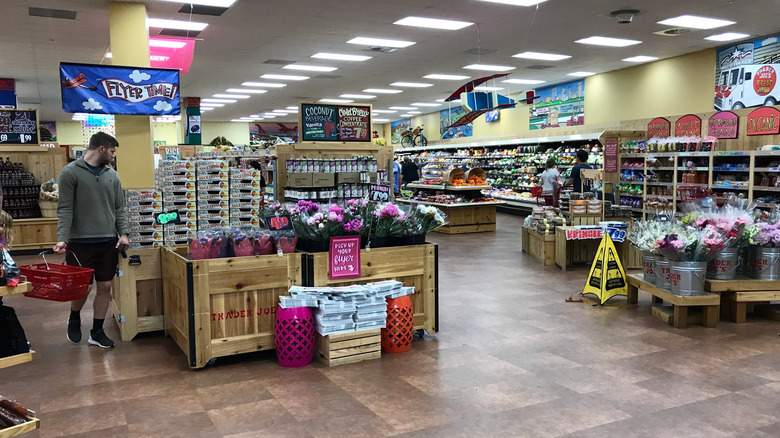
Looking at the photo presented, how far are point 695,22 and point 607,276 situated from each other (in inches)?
259

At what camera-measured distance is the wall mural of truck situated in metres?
10.9

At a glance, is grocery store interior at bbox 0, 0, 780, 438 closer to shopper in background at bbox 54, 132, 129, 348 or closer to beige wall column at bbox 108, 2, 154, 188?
beige wall column at bbox 108, 2, 154, 188

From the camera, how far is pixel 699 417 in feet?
10.8

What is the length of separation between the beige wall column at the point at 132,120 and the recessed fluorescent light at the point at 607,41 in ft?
26.0

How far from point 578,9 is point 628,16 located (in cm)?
91

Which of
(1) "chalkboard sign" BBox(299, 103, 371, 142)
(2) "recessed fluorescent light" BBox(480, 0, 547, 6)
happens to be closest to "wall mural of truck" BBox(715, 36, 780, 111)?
(2) "recessed fluorescent light" BBox(480, 0, 547, 6)

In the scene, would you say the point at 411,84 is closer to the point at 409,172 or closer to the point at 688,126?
the point at 409,172

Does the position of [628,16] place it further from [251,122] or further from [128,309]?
[251,122]

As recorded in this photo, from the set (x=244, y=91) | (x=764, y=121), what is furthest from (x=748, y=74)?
(x=244, y=91)

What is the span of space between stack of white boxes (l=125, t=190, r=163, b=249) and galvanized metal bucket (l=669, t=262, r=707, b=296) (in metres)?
4.39

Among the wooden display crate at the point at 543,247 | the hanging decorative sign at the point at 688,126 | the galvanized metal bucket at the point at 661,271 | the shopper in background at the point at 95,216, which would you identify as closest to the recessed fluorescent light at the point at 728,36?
the hanging decorative sign at the point at 688,126

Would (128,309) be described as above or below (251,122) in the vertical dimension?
below

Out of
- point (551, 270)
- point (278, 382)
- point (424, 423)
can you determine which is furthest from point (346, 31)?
point (424, 423)

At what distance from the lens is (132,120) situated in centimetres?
761
